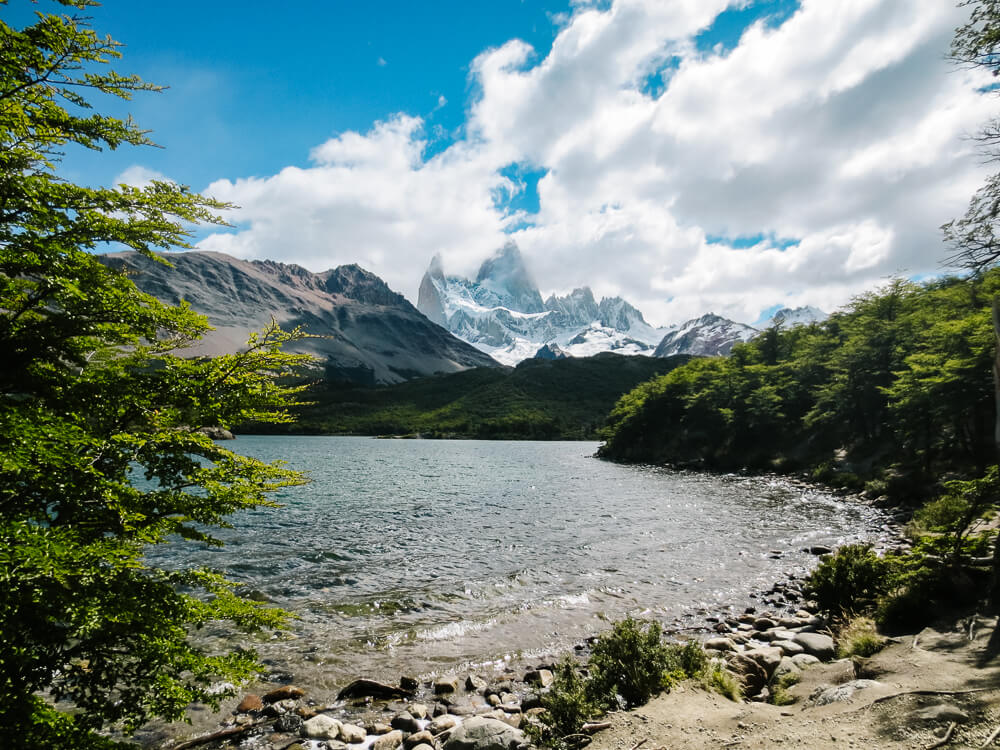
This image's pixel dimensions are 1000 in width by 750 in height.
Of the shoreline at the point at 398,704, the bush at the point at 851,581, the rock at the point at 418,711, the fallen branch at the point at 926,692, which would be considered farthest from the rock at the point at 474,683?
the bush at the point at 851,581

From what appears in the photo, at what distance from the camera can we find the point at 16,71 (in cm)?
660

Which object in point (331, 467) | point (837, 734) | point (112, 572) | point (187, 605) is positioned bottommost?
point (331, 467)

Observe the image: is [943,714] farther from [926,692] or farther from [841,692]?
[841,692]

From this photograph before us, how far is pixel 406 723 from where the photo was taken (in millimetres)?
10648

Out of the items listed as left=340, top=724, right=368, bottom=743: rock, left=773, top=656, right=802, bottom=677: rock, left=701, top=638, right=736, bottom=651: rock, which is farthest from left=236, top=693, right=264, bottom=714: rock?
left=773, top=656, right=802, bottom=677: rock

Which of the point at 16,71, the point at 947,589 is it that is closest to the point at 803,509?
the point at 947,589

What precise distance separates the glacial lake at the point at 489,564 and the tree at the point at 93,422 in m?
7.53

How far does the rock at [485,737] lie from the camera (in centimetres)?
880

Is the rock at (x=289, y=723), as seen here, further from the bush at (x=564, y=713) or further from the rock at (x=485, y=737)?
the bush at (x=564, y=713)

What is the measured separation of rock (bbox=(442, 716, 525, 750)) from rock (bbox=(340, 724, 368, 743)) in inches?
86.8

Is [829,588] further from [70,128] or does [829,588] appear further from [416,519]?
[416,519]

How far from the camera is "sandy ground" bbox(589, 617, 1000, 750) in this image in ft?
20.2

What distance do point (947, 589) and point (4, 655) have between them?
743 inches

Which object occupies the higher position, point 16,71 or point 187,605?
point 16,71
